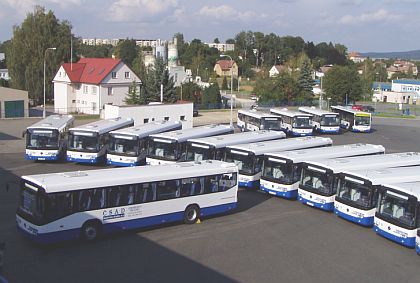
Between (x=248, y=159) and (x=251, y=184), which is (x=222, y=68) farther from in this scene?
(x=251, y=184)

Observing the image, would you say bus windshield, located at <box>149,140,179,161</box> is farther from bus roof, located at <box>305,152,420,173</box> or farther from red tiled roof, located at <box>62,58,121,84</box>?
red tiled roof, located at <box>62,58,121,84</box>

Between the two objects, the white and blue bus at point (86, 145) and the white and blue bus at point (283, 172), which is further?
the white and blue bus at point (86, 145)

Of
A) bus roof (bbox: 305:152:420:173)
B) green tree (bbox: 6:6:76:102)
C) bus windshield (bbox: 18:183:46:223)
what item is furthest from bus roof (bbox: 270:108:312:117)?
green tree (bbox: 6:6:76:102)

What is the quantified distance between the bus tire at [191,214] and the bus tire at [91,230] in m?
3.55

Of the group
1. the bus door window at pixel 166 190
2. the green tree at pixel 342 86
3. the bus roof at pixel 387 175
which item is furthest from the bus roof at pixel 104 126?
the green tree at pixel 342 86

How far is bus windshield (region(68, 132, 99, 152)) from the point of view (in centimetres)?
2966

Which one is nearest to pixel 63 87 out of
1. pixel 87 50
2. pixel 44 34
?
pixel 44 34

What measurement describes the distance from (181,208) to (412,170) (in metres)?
9.71

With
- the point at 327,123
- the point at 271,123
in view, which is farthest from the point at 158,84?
the point at 271,123

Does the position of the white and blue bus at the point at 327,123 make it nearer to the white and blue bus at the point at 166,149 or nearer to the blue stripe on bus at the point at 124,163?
the white and blue bus at the point at 166,149

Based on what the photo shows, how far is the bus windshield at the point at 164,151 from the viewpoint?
27750mm

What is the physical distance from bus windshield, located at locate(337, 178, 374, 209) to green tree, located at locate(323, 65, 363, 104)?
5940 centimetres

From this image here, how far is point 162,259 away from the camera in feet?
51.4

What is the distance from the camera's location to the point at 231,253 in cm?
1645
